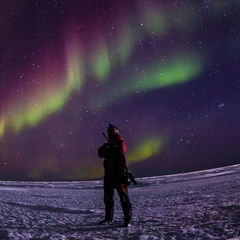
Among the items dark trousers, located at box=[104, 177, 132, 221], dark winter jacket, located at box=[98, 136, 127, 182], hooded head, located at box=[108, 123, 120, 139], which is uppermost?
hooded head, located at box=[108, 123, 120, 139]

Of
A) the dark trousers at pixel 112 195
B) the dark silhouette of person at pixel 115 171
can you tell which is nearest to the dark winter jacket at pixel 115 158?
the dark silhouette of person at pixel 115 171

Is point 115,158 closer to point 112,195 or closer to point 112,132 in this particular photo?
point 112,132

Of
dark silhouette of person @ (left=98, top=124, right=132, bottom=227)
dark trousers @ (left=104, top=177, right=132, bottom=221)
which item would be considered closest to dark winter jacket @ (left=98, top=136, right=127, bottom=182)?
dark silhouette of person @ (left=98, top=124, right=132, bottom=227)

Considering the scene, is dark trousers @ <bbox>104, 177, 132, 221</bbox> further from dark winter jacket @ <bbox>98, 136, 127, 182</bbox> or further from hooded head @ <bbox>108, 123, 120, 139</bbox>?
hooded head @ <bbox>108, 123, 120, 139</bbox>

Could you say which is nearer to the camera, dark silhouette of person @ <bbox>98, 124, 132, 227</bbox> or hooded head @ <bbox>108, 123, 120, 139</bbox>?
dark silhouette of person @ <bbox>98, 124, 132, 227</bbox>

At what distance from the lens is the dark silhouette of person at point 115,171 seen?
3.99 metres

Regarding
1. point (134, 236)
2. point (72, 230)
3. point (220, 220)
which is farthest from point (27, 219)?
point (220, 220)

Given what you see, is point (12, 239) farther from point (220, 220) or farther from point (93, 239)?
point (220, 220)

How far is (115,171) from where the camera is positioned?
4105 mm

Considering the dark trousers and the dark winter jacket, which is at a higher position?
the dark winter jacket

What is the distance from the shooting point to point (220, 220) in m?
4.11

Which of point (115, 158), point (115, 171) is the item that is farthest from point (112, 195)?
point (115, 158)

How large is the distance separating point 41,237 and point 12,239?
38cm

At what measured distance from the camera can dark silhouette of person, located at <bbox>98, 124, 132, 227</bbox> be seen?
13.1 feet
